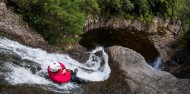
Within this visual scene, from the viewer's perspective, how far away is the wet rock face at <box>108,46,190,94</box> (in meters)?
19.7

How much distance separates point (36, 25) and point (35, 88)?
30.1ft

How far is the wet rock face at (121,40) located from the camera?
116ft

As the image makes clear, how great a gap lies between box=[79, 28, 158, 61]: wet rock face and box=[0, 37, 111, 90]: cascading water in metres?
10.8

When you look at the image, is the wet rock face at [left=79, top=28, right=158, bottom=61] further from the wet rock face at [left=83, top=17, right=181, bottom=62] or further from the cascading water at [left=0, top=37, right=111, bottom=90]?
the cascading water at [left=0, top=37, right=111, bottom=90]

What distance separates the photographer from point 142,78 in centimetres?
2094

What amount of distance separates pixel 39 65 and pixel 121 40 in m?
20.2

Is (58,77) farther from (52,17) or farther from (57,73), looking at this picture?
(52,17)

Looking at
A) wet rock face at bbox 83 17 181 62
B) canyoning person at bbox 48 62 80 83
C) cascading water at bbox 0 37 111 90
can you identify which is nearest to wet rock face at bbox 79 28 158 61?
wet rock face at bbox 83 17 181 62

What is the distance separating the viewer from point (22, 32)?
22297 mm

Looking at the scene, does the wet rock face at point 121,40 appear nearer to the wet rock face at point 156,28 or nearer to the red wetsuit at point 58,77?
the wet rock face at point 156,28

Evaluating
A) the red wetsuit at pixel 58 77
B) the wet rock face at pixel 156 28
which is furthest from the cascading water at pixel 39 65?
the wet rock face at pixel 156 28

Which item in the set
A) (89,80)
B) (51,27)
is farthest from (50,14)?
(89,80)

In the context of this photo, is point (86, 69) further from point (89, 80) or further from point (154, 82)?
point (154, 82)

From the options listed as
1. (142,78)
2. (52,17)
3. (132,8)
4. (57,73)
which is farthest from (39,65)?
(132,8)
